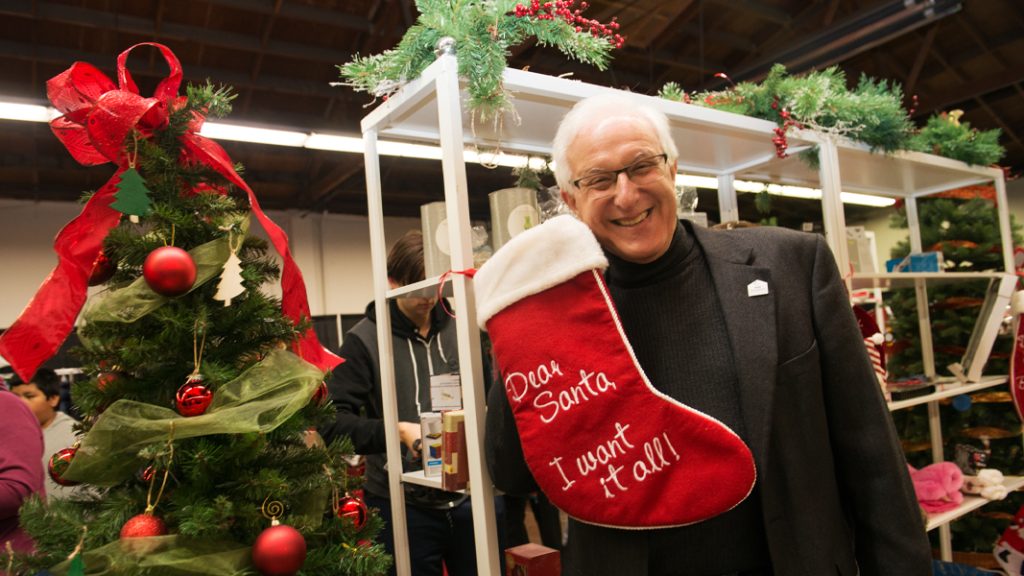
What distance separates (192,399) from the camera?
119 cm

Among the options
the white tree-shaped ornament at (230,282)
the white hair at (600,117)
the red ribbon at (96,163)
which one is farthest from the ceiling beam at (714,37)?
the white tree-shaped ornament at (230,282)

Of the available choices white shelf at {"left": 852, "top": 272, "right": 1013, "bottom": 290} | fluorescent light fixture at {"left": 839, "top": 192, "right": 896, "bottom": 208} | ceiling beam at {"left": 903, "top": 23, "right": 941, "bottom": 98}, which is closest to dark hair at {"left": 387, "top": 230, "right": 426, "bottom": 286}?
white shelf at {"left": 852, "top": 272, "right": 1013, "bottom": 290}

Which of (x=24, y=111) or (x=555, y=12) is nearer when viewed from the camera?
(x=555, y=12)

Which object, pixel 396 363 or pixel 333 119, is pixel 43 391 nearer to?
pixel 396 363

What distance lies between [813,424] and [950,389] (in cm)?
261

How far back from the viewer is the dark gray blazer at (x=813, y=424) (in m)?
1.29

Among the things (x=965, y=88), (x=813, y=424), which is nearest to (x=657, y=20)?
(x=965, y=88)

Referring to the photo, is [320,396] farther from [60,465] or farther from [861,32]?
[861,32]

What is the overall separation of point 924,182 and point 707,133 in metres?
2.08

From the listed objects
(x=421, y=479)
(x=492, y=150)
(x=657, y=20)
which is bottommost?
(x=421, y=479)

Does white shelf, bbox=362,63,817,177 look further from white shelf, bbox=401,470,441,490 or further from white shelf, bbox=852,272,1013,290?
white shelf, bbox=401,470,441,490

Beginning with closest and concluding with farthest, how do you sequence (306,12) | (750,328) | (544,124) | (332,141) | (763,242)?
(750,328) < (763,242) < (544,124) < (306,12) < (332,141)

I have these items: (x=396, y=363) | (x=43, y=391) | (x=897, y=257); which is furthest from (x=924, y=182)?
(x=43, y=391)

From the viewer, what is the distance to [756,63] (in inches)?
243
